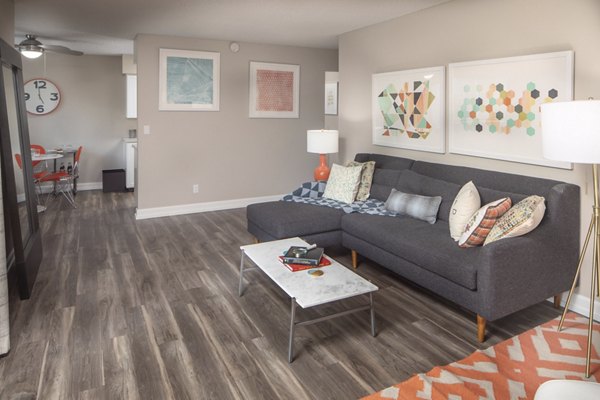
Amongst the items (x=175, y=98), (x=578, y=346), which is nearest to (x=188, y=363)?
(x=578, y=346)

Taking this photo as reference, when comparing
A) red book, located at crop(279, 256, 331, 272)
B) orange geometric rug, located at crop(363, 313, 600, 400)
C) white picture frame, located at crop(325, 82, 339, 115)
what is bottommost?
orange geometric rug, located at crop(363, 313, 600, 400)

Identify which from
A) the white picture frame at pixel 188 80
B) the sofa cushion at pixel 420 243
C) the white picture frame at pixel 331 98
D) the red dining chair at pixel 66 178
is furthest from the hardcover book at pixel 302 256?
the red dining chair at pixel 66 178

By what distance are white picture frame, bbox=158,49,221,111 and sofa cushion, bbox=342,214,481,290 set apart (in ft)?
9.69

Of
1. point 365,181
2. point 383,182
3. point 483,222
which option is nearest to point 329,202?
point 365,181

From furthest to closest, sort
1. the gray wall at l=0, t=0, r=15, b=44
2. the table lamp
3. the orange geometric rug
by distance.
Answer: the table lamp, the gray wall at l=0, t=0, r=15, b=44, the orange geometric rug

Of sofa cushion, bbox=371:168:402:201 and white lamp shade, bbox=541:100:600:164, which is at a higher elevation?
white lamp shade, bbox=541:100:600:164

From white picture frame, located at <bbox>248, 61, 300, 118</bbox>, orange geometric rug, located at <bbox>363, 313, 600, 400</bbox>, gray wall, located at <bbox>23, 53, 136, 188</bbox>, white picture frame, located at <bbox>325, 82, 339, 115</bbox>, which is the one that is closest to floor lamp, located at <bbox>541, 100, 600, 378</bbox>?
orange geometric rug, located at <bbox>363, 313, 600, 400</bbox>

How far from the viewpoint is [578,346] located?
248cm

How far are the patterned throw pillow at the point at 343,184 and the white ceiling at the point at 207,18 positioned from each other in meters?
1.55

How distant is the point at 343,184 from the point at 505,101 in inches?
66.1

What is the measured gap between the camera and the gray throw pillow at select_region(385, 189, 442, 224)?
3.50 meters

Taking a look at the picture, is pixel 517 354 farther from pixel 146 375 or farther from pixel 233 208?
pixel 233 208

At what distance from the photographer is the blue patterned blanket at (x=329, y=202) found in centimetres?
393

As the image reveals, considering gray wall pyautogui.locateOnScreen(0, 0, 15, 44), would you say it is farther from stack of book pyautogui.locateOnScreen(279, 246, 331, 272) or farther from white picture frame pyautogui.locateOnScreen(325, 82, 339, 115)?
white picture frame pyautogui.locateOnScreen(325, 82, 339, 115)
